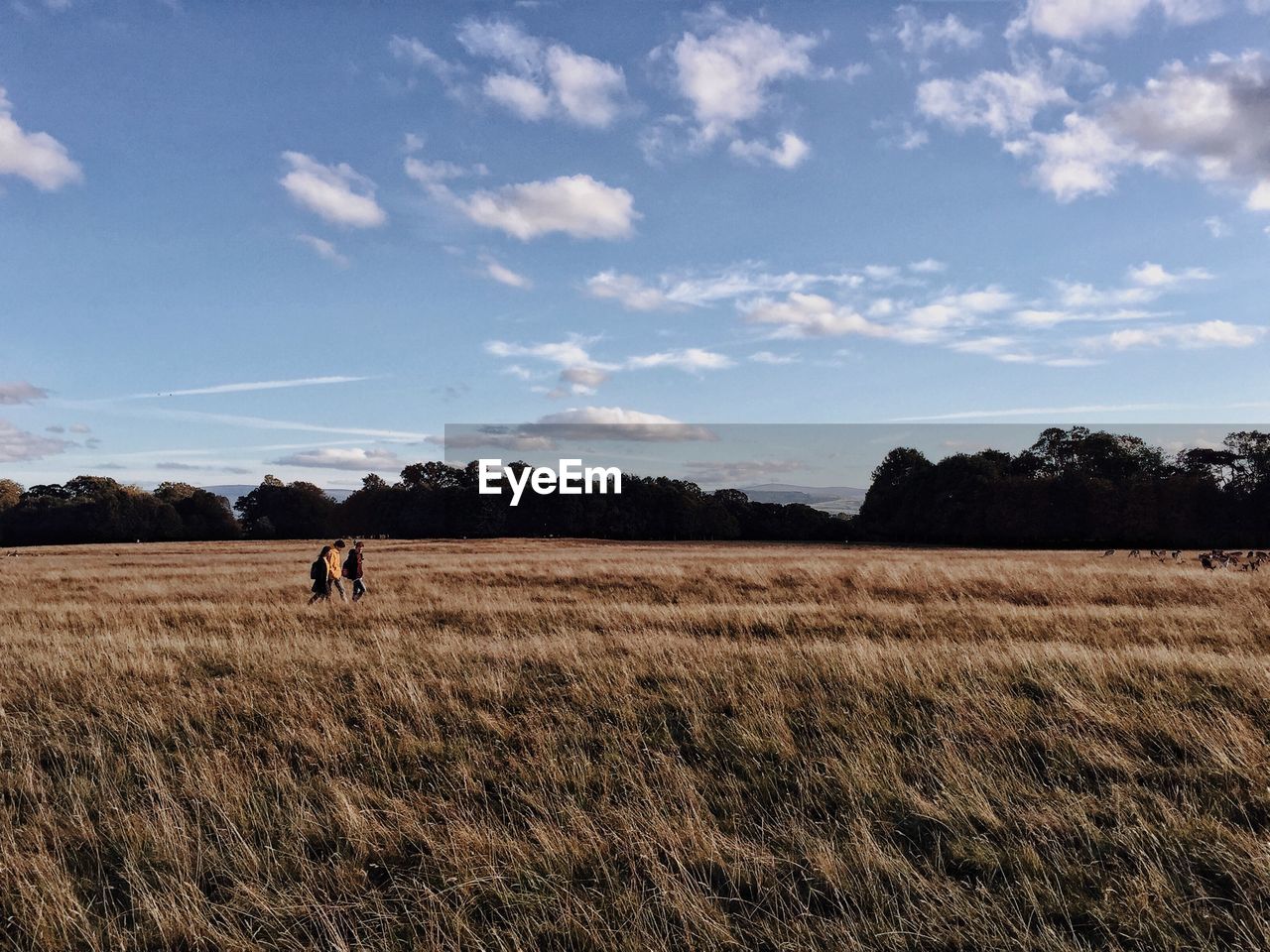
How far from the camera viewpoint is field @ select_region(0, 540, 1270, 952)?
3.98 metres

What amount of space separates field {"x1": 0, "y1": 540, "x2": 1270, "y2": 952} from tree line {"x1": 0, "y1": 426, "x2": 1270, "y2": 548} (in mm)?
65627

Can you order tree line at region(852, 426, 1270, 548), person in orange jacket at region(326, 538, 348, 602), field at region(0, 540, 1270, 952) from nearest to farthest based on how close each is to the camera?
field at region(0, 540, 1270, 952)
person in orange jacket at region(326, 538, 348, 602)
tree line at region(852, 426, 1270, 548)

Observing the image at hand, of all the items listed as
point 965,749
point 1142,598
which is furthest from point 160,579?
point 1142,598

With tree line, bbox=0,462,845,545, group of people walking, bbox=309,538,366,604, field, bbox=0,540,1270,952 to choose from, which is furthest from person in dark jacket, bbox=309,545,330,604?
tree line, bbox=0,462,845,545

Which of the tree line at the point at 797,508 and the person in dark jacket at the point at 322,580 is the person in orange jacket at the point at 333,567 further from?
the tree line at the point at 797,508

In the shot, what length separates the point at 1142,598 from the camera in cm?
1878

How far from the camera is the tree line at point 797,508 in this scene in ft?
214

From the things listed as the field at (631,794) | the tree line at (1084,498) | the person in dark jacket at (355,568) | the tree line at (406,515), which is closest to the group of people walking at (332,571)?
the person in dark jacket at (355,568)

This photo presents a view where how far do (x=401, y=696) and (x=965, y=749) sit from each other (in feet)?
18.3

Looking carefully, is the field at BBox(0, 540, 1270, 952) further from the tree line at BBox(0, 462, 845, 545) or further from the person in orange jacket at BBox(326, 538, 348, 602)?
the tree line at BBox(0, 462, 845, 545)

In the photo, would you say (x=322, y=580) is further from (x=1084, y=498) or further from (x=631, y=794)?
(x=1084, y=498)

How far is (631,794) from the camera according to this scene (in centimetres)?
547

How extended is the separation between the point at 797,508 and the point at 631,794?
9641 cm

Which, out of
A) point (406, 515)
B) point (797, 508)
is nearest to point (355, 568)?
point (406, 515)
